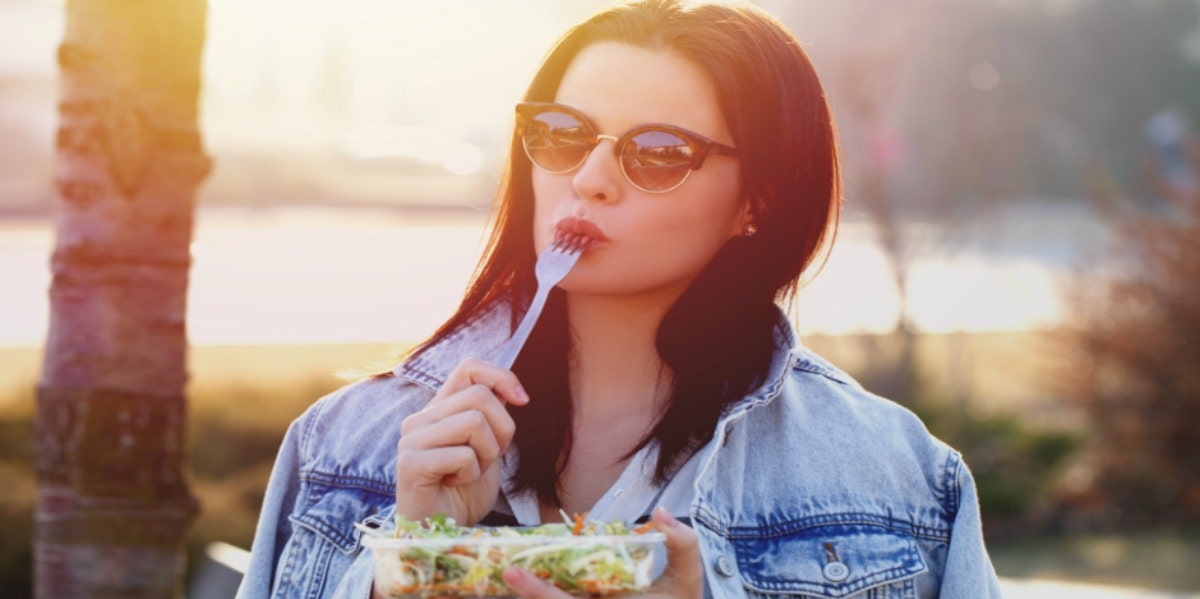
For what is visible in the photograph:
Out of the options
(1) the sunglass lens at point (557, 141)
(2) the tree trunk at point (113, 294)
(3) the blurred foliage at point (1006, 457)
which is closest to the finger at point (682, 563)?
(1) the sunglass lens at point (557, 141)

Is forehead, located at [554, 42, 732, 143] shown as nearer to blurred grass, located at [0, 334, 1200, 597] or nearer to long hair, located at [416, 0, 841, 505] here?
long hair, located at [416, 0, 841, 505]

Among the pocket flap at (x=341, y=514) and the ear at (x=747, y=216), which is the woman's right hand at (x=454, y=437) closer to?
the pocket flap at (x=341, y=514)

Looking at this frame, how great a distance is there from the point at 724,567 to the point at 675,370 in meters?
0.31

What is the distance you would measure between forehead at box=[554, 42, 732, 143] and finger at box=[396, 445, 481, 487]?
542 mm

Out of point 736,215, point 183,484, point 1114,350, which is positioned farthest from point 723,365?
point 1114,350

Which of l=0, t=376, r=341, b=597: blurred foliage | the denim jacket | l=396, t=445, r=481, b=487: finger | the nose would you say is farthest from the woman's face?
l=0, t=376, r=341, b=597: blurred foliage

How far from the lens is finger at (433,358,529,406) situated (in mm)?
1734

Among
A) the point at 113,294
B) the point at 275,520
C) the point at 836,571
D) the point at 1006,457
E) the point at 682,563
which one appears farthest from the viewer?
the point at 1006,457

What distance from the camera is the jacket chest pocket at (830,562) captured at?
2.11 meters

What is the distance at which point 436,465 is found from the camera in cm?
173

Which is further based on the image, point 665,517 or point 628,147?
point 628,147

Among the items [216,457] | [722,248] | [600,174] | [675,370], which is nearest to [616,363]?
[675,370]

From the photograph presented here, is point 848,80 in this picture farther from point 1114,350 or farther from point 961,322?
point 961,322

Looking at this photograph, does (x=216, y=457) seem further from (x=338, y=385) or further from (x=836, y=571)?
(x=836, y=571)
